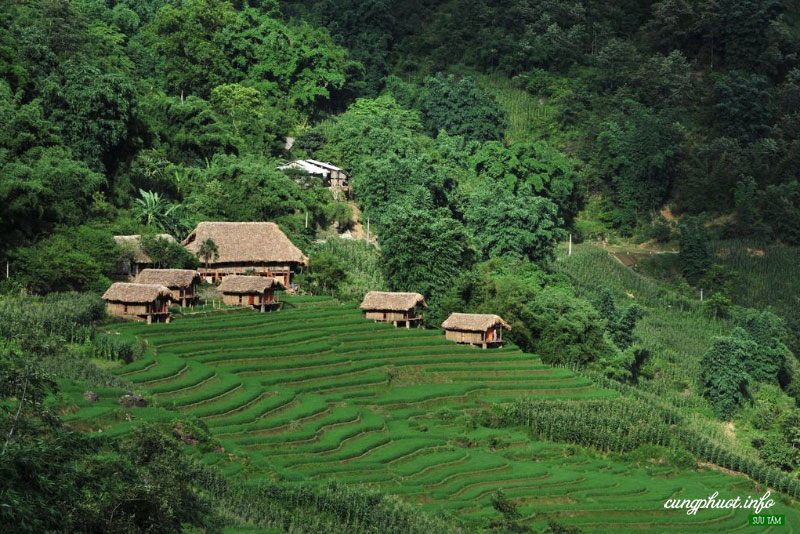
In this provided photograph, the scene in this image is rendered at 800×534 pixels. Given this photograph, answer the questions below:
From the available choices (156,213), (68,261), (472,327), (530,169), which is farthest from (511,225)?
(68,261)

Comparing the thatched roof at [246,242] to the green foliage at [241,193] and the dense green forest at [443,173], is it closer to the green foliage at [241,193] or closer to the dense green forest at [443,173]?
the dense green forest at [443,173]

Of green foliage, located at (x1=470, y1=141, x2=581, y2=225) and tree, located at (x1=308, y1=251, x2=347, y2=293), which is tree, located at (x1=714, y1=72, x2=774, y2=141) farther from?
tree, located at (x1=308, y1=251, x2=347, y2=293)

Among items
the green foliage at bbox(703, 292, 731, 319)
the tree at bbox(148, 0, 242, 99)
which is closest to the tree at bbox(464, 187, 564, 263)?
the green foliage at bbox(703, 292, 731, 319)

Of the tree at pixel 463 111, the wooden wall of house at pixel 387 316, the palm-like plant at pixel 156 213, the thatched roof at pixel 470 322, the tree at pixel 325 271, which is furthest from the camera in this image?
the tree at pixel 463 111

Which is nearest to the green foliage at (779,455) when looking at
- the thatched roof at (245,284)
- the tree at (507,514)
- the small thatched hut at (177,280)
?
the tree at (507,514)

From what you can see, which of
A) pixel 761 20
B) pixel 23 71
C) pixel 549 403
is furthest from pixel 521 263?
pixel 761 20

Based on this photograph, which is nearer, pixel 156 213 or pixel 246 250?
pixel 246 250

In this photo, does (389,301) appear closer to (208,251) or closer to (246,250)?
(246,250)
